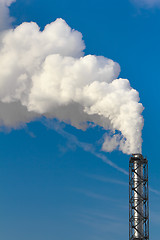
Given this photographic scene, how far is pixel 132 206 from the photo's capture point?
50.4 m

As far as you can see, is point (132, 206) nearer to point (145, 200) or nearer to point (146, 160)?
point (145, 200)

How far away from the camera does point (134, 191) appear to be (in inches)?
1996

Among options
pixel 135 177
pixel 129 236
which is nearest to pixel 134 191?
pixel 135 177

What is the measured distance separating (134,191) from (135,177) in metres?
1.57

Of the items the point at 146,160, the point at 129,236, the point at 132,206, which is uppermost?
the point at 146,160

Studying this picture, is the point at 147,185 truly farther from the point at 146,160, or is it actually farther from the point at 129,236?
the point at 129,236

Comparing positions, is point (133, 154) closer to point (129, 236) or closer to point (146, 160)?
point (146, 160)

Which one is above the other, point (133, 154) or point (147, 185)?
point (133, 154)

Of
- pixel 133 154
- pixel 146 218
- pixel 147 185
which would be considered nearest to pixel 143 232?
pixel 146 218

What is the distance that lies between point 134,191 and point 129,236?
496cm

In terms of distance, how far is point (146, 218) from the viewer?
50.0m

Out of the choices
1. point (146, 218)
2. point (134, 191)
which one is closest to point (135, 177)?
point (134, 191)

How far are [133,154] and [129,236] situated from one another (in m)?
9.10

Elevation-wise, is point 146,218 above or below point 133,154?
below
